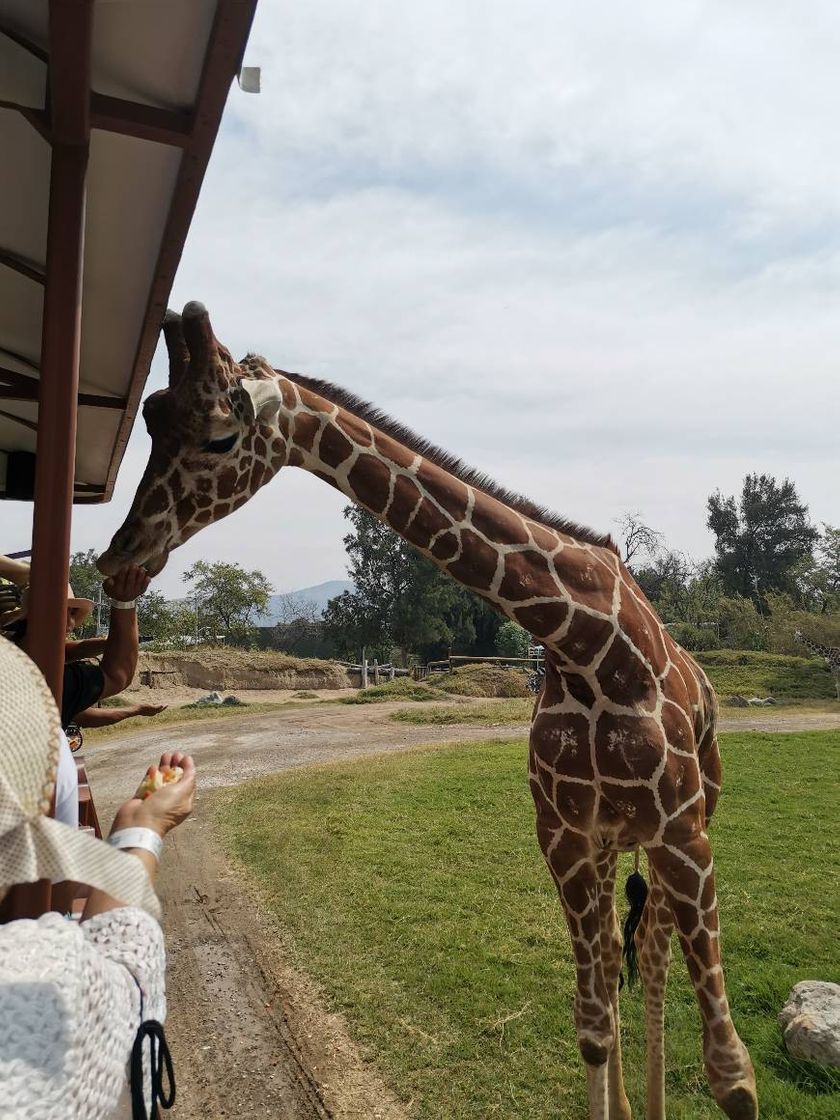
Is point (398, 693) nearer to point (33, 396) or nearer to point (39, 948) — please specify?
point (33, 396)

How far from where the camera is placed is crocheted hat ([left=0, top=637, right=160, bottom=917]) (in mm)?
1001

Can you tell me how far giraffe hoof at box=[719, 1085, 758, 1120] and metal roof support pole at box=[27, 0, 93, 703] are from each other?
2.68 meters

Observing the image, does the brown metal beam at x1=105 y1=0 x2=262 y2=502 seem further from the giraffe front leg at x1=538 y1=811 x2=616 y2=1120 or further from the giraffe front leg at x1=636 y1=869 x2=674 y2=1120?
the giraffe front leg at x1=636 y1=869 x2=674 y2=1120

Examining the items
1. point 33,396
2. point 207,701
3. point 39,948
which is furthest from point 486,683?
point 39,948

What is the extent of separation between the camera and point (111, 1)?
71.7 inches

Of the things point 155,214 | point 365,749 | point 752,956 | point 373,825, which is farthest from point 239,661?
point 155,214

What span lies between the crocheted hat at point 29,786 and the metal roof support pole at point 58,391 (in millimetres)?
920

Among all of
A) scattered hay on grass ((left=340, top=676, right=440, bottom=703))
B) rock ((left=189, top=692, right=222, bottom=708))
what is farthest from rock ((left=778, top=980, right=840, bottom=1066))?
scattered hay on grass ((left=340, top=676, right=440, bottom=703))

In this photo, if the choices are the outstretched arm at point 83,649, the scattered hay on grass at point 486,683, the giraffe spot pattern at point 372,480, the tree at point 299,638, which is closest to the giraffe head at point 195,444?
the giraffe spot pattern at point 372,480

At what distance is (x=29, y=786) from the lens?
1.02 m

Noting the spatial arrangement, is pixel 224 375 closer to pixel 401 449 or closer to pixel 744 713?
pixel 401 449

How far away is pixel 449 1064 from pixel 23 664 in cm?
364

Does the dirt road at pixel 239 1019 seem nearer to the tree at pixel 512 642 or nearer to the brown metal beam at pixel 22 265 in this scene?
the brown metal beam at pixel 22 265

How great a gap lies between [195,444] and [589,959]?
101 inches
